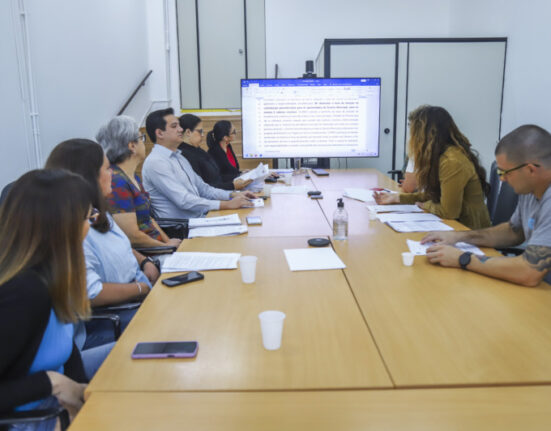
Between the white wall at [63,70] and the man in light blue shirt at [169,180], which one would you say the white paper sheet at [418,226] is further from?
the white wall at [63,70]

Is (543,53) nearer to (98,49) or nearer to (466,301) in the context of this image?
(466,301)

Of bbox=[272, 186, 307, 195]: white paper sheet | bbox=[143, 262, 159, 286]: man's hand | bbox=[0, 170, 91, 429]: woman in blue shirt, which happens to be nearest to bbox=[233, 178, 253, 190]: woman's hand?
bbox=[272, 186, 307, 195]: white paper sheet

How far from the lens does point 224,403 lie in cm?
101

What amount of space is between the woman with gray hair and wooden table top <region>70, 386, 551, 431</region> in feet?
4.99

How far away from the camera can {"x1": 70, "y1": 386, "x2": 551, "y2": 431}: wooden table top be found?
0.93 metres

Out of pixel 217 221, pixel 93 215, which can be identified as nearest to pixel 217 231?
pixel 217 221

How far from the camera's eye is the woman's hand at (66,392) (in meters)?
1.17

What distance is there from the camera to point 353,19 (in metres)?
6.88

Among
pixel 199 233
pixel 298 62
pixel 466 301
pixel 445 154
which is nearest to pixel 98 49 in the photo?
pixel 298 62

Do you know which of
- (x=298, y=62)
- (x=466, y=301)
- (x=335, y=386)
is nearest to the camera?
(x=335, y=386)

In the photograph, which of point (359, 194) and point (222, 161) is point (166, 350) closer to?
point (359, 194)

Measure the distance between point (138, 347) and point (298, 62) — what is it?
6.40 m

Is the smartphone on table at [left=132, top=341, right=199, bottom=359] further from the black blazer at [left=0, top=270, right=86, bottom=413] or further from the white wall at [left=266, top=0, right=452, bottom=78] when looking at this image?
the white wall at [left=266, top=0, right=452, bottom=78]

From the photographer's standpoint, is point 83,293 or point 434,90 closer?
point 83,293
